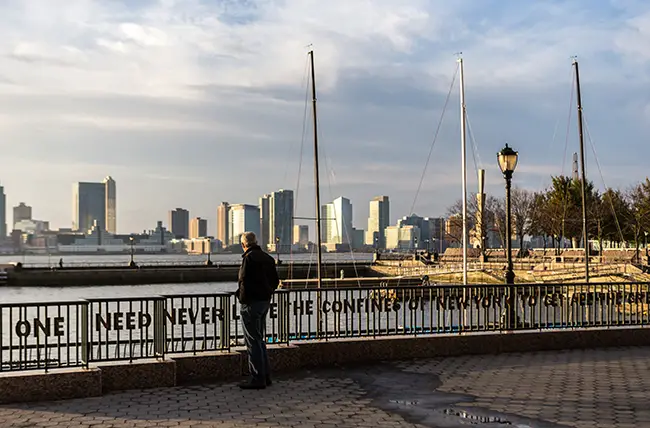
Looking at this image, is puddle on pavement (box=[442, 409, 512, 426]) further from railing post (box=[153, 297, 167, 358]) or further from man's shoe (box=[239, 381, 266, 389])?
railing post (box=[153, 297, 167, 358])

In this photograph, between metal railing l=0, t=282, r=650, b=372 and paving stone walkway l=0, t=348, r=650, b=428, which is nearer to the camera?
paving stone walkway l=0, t=348, r=650, b=428

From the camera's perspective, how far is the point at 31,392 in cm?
1015

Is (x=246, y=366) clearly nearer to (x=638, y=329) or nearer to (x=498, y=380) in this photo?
(x=498, y=380)

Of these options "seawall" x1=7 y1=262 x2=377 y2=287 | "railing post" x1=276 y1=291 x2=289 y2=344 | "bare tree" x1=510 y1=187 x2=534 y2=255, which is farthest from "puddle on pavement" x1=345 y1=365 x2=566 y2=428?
"bare tree" x1=510 y1=187 x2=534 y2=255

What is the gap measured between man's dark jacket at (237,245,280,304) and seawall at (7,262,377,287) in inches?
3102

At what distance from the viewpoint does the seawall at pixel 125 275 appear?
95.9 metres

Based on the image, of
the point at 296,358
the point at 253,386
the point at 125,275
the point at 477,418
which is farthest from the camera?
the point at 125,275

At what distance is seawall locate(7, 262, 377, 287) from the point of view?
95938 millimetres

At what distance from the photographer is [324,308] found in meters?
13.7

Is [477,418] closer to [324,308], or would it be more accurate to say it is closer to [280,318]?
[280,318]

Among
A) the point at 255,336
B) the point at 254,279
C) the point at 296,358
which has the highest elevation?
the point at 254,279

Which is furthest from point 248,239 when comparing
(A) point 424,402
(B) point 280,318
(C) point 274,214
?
(C) point 274,214

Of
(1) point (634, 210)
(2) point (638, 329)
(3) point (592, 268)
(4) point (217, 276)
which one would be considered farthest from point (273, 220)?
(2) point (638, 329)

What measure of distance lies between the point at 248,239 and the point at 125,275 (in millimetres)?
90438
